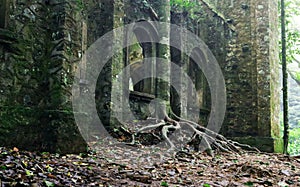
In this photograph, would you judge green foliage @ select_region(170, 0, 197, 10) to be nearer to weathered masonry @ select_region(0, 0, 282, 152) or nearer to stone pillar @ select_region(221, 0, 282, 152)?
weathered masonry @ select_region(0, 0, 282, 152)

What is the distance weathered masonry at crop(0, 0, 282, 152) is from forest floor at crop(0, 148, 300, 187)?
601mm

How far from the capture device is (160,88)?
378 inches

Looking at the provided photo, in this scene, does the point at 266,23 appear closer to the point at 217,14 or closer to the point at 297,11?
the point at 217,14

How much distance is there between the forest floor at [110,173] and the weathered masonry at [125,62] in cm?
60

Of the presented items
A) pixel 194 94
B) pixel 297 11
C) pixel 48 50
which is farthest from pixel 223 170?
pixel 297 11

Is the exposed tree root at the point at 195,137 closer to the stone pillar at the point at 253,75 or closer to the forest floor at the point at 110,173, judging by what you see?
the forest floor at the point at 110,173

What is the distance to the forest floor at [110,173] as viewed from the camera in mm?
3152

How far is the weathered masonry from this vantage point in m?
4.72

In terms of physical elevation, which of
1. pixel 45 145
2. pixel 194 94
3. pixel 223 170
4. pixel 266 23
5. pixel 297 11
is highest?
pixel 297 11

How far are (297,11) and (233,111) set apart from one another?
253 inches

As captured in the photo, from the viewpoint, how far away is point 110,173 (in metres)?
3.90

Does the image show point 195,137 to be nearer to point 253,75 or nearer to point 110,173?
point 253,75

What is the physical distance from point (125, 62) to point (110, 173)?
18.0 feet

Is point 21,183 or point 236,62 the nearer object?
point 21,183
